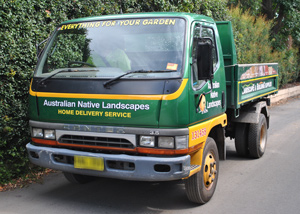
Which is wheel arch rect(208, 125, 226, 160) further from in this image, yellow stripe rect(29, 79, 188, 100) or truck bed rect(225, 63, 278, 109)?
yellow stripe rect(29, 79, 188, 100)

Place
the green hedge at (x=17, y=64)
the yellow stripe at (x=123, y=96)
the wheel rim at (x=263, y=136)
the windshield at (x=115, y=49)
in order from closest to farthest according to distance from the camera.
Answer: the yellow stripe at (x=123, y=96), the windshield at (x=115, y=49), the green hedge at (x=17, y=64), the wheel rim at (x=263, y=136)

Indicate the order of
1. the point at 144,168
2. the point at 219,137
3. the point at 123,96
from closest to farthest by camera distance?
the point at 144,168 < the point at 123,96 < the point at 219,137

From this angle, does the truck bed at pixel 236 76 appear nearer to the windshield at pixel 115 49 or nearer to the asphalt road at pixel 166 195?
the asphalt road at pixel 166 195

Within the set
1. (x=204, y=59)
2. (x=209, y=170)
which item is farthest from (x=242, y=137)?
(x=204, y=59)

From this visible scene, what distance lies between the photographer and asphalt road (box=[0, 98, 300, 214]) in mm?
4508

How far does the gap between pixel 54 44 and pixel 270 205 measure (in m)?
3.51

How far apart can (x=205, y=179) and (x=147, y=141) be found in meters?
1.13

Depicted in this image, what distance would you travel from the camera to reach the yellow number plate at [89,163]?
158 inches

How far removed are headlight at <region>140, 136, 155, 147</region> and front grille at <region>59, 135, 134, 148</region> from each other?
0.46 ft

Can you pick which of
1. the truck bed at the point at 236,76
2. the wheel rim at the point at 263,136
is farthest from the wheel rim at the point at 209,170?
the wheel rim at the point at 263,136

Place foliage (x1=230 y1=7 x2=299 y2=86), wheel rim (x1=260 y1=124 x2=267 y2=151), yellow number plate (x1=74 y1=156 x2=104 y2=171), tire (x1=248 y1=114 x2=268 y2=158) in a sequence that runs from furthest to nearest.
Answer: foliage (x1=230 y1=7 x2=299 y2=86)
wheel rim (x1=260 y1=124 x2=267 y2=151)
tire (x1=248 y1=114 x2=268 y2=158)
yellow number plate (x1=74 y1=156 x2=104 y2=171)

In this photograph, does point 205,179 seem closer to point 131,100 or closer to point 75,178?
point 131,100

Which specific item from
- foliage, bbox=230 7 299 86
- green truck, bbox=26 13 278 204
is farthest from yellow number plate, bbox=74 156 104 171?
foliage, bbox=230 7 299 86

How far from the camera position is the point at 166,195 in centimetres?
494
